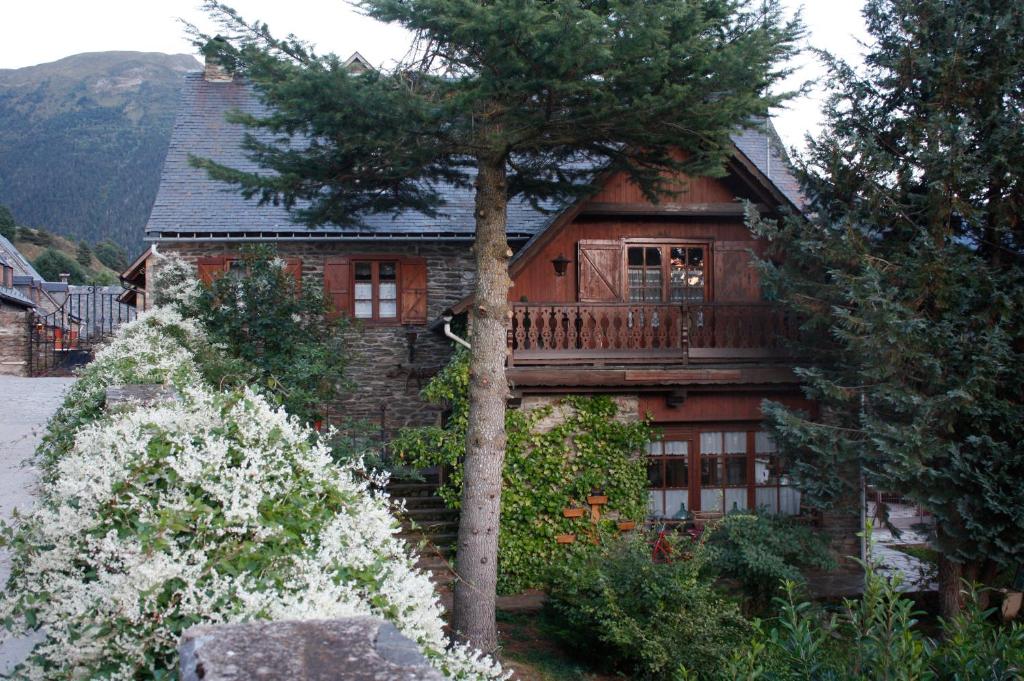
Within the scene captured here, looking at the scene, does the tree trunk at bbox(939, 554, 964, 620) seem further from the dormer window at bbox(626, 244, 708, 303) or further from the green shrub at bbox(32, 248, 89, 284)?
the green shrub at bbox(32, 248, 89, 284)

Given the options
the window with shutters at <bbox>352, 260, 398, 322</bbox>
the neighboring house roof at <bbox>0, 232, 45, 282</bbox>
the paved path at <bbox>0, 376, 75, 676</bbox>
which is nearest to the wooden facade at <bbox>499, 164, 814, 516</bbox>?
the window with shutters at <bbox>352, 260, 398, 322</bbox>

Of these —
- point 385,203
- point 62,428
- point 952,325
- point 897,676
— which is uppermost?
point 385,203

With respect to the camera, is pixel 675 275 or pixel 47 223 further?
pixel 47 223

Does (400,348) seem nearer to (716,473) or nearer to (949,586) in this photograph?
(716,473)

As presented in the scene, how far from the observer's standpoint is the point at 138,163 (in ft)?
436

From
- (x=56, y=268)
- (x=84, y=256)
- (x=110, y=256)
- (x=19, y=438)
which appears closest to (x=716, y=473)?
(x=19, y=438)

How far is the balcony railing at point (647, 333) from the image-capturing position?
11.4 meters

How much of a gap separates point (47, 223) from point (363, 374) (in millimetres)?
107446

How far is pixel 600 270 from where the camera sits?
1234 centimetres

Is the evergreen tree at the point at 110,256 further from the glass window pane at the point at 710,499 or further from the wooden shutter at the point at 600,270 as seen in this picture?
the glass window pane at the point at 710,499

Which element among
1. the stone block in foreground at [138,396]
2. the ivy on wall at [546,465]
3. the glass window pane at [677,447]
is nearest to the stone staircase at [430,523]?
the ivy on wall at [546,465]

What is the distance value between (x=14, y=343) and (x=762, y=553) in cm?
2246

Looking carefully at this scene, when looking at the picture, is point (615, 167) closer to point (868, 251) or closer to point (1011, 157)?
point (868, 251)

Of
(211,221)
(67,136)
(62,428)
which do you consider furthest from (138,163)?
(62,428)
